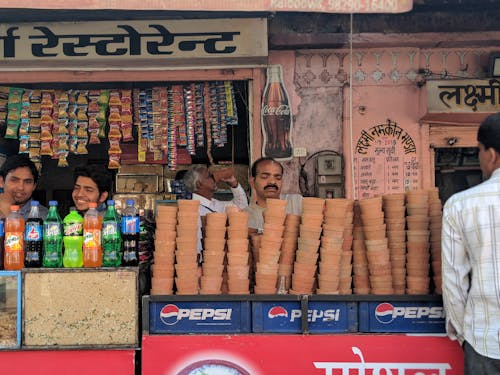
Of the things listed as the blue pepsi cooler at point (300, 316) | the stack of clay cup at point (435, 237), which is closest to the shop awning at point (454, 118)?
the stack of clay cup at point (435, 237)

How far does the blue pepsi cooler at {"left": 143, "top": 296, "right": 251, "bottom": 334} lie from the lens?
2.52m

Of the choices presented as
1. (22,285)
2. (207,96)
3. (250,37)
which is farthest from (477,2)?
(22,285)

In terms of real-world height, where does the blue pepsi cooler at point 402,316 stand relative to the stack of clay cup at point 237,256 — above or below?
below

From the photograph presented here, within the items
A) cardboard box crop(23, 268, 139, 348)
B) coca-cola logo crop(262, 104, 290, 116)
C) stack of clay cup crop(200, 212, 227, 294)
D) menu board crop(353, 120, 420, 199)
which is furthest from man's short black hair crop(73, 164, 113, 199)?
menu board crop(353, 120, 420, 199)

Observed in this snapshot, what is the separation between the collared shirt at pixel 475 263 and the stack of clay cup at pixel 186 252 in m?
1.23

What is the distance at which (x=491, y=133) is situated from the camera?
7.11 feet

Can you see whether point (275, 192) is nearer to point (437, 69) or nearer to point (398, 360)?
point (398, 360)

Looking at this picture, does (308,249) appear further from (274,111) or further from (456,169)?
(456,169)

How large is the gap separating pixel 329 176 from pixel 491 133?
10.4ft

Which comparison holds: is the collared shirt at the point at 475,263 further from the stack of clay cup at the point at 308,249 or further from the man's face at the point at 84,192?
the man's face at the point at 84,192

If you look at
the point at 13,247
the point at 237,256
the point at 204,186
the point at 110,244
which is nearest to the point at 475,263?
the point at 237,256

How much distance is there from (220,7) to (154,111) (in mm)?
2569

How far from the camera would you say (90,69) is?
5.11 metres

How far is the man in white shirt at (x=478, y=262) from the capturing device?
2.07 m
